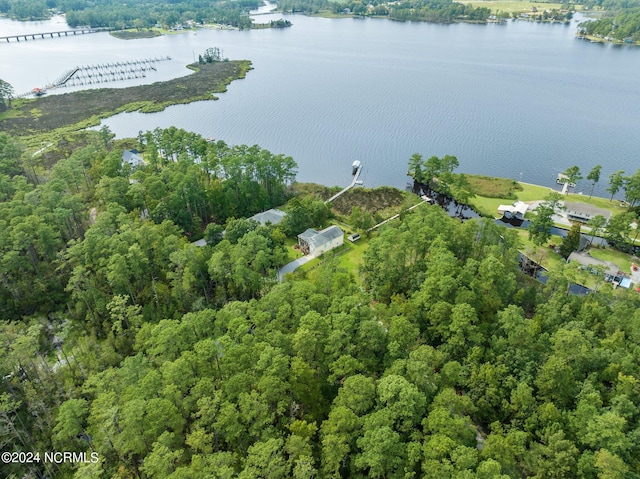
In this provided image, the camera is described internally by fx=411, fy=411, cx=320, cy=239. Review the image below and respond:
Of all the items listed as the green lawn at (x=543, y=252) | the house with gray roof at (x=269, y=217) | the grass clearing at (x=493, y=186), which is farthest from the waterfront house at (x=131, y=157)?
the green lawn at (x=543, y=252)

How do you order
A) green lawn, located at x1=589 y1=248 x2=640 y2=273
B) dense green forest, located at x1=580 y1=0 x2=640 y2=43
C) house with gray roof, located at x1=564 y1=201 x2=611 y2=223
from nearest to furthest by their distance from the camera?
green lawn, located at x1=589 y1=248 x2=640 y2=273, house with gray roof, located at x1=564 y1=201 x2=611 y2=223, dense green forest, located at x1=580 y1=0 x2=640 y2=43

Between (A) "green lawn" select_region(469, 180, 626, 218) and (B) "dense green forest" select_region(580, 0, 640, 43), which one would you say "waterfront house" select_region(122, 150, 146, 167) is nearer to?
(A) "green lawn" select_region(469, 180, 626, 218)

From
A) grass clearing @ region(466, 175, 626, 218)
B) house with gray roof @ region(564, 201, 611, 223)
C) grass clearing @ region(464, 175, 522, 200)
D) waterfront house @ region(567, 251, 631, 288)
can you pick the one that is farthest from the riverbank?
waterfront house @ region(567, 251, 631, 288)

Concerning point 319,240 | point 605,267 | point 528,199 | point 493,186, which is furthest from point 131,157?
point 605,267

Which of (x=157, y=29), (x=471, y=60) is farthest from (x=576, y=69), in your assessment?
(x=157, y=29)

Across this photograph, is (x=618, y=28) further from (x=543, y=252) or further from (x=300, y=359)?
(x=300, y=359)

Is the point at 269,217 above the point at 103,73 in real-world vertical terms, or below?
below
